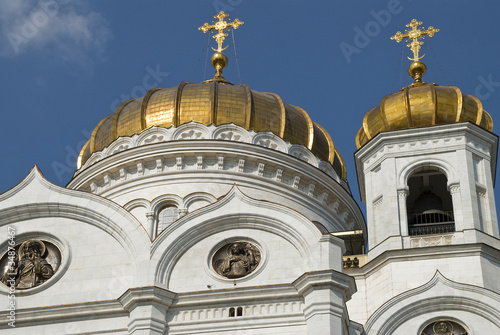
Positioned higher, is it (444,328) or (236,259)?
(236,259)

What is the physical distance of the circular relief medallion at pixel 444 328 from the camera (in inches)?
882

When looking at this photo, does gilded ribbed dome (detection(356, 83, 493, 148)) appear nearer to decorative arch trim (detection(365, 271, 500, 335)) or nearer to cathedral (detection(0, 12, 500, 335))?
cathedral (detection(0, 12, 500, 335))

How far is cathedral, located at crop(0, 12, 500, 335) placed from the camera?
813 inches

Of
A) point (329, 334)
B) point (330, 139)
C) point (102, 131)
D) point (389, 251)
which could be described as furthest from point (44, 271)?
point (330, 139)

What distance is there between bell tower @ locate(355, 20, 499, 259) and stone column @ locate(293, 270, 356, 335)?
431cm

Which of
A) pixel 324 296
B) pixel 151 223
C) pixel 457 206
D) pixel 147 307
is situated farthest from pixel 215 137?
pixel 324 296

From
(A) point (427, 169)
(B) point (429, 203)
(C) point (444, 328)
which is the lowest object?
(C) point (444, 328)

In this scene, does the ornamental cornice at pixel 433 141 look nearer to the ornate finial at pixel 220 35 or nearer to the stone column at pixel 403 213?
the stone column at pixel 403 213

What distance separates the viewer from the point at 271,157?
94.1ft

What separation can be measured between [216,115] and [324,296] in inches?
402

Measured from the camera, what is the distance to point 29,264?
21656 mm

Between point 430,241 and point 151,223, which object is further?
point 151,223

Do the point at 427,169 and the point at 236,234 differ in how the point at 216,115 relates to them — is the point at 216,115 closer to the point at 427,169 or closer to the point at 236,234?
the point at 427,169

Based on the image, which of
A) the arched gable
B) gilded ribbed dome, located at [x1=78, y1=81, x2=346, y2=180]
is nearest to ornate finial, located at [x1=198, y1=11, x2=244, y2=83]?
gilded ribbed dome, located at [x1=78, y1=81, x2=346, y2=180]
